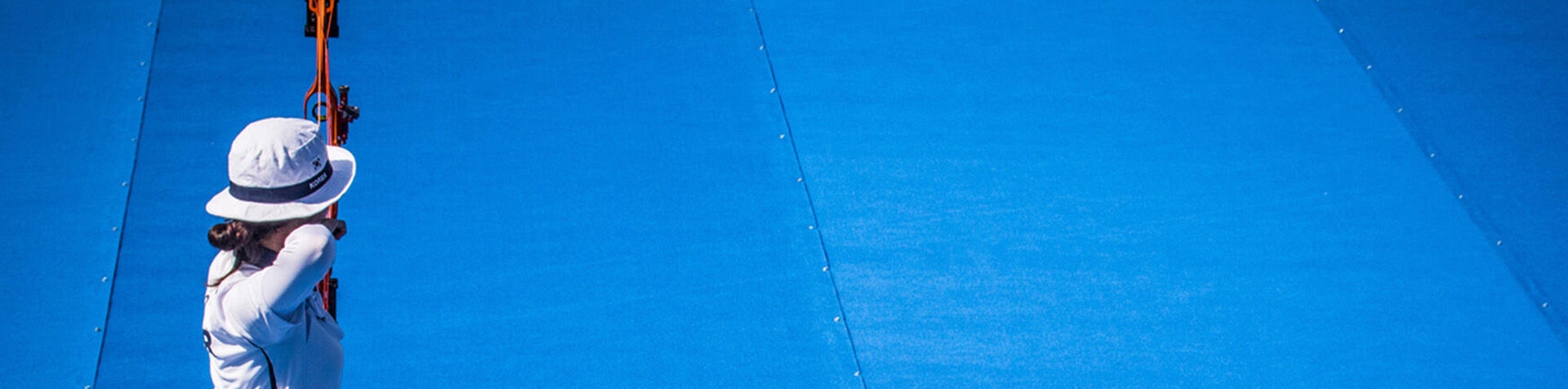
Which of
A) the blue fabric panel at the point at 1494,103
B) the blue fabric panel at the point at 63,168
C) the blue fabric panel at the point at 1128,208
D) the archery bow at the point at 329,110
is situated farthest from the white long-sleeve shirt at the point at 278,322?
the blue fabric panel at the point at 1494,103

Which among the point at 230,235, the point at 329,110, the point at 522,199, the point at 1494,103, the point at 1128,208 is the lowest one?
the point at 1494,103

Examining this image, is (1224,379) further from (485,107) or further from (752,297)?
(485,107)

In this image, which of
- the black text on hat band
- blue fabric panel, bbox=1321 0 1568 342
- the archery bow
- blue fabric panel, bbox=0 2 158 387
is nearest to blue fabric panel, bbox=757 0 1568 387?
blue fabric panel, bbox=1321 0 1568 342

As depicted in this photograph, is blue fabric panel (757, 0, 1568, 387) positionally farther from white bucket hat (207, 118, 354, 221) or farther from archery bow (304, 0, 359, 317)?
white bucket hat (207, 118, 354, 221)

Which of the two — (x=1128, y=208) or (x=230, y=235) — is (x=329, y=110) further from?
(x=1128, y=208)

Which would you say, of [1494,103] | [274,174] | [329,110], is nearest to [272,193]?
[274,174]

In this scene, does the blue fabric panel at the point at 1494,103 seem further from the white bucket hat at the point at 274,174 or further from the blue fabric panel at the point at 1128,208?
the white bucket hat at the point at 274,174

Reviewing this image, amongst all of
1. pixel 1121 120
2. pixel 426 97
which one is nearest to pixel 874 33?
pixel 1121 120
